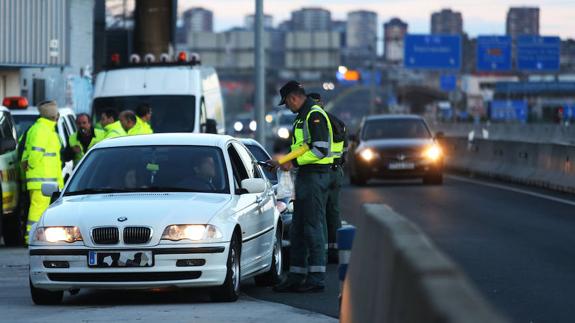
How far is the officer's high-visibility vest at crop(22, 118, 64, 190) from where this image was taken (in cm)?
1750

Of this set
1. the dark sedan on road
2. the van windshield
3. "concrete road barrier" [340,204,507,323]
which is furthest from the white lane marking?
"concrete road barrier" [340,204,507,323]

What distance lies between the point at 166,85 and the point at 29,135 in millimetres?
9857

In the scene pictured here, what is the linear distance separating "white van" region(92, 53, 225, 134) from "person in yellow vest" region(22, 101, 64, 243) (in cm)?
873

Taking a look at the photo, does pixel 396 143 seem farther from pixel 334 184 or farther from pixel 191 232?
pixel 191 232

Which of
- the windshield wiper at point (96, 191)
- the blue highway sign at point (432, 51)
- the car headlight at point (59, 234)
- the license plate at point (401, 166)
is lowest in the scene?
the license plate at point (401, 166)

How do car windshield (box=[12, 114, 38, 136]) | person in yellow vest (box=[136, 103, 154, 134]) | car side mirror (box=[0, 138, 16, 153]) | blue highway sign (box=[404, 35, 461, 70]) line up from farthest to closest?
blue highway sign (box=[404, 35, 461, 70])
car windshield (box=[12, 114, 38, 136])
person in yellow vest (box=[136, 103, 154, 134])
car side mirror (box=[0, 138, 16, 153])

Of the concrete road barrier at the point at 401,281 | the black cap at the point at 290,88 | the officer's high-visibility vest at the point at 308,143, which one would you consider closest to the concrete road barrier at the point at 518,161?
the officer's high-visibility vest at the point at 308,143

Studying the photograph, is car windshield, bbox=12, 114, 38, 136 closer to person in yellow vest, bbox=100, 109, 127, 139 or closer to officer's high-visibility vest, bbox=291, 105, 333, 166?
person in yellow vest, bbox=100, 109, 127, 139

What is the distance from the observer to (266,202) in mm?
12586

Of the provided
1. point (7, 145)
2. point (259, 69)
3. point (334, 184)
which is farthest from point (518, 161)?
point (334, 184)

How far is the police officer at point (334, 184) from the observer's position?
12664 millimetres

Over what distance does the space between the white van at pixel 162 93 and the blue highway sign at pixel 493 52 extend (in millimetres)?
63571

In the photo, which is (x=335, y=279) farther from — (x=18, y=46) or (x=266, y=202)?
(x=18, y=46)

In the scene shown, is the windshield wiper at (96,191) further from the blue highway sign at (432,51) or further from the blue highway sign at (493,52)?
the blue highway sign at (493,52)
